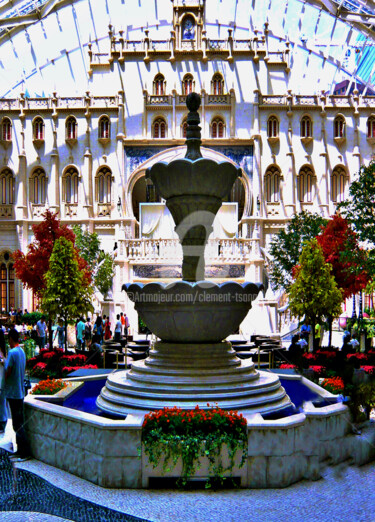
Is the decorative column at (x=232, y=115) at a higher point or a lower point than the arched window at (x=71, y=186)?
higher

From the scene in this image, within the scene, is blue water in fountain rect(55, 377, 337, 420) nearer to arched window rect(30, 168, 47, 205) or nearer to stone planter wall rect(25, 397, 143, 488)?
stone planter wall rect(25, 397, 143, 488)

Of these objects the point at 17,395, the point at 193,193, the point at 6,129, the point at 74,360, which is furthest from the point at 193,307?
the point at 6,129

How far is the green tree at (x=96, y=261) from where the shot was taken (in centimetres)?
2620

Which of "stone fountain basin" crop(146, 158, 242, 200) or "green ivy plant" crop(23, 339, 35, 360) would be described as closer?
"stone fountain basin" crop(146, 158, 242, 200)

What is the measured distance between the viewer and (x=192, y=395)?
7250mm

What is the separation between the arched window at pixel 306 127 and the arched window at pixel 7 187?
61.4 ft

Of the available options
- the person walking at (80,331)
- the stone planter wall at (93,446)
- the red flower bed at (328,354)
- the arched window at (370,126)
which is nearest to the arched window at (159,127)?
the arched window at (370,126)

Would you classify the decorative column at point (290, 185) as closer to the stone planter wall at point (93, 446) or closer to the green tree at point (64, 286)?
the green tree at point (64, 286)

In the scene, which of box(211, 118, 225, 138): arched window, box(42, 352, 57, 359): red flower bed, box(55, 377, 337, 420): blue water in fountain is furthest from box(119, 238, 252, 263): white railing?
box(55, 377, 337, 420): blue water in fountain

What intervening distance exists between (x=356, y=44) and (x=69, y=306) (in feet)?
111

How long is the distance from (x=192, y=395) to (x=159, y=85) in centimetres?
3050

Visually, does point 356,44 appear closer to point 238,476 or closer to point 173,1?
point 173,1

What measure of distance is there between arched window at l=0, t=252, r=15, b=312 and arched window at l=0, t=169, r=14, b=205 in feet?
11.2

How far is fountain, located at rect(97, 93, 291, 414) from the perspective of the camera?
7.29m
